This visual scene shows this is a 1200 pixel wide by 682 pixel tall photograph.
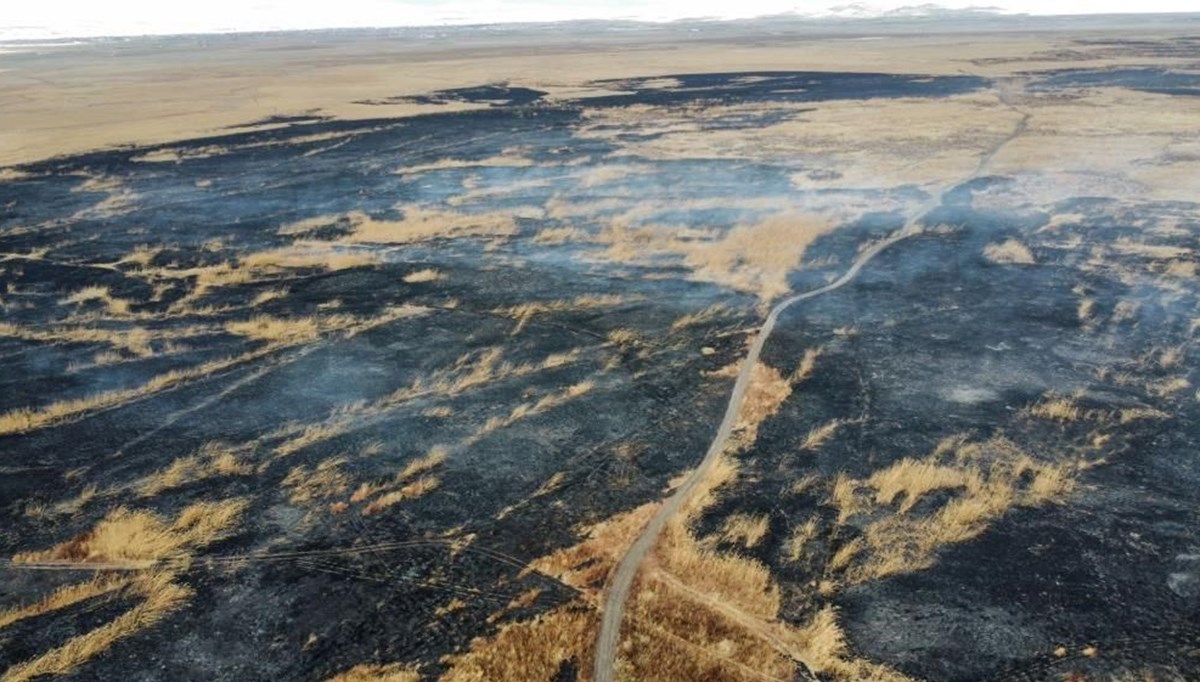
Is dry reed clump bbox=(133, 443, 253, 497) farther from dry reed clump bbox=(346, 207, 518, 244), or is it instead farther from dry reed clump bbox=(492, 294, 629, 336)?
dry reed clump bbox=(346, 207, 518, 244)

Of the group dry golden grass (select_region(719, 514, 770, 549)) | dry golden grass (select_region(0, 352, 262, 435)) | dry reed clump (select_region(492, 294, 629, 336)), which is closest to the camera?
dry golden grass (select_region(719, 514, 770, 549))

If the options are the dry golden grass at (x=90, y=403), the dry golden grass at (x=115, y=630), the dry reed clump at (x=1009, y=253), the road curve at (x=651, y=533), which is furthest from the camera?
the dry reed clump at (x=1009, y=253)

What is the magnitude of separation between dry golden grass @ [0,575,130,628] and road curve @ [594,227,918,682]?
18.2 ft

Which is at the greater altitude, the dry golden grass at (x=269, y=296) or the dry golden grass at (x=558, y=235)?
the dry golden grass at (x=558, y=235)

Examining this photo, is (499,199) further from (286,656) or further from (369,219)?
(286,656)

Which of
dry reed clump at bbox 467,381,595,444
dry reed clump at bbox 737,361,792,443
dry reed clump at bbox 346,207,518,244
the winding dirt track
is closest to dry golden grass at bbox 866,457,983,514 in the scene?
dry reed clump at bbox 737,361,792,443

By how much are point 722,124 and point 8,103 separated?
197 ft

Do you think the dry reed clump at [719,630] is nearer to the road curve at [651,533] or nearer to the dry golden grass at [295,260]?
the road curve at [651,533]

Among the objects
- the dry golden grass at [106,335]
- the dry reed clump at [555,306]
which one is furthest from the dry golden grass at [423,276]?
the dry golden grass at [106,335]

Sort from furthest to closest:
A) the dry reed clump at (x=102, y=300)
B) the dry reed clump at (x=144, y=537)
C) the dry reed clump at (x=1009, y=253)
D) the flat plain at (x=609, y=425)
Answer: the dry reed clump at (x=1009, y=253) < the dry reed clump at (x=102, y=300) < the dry reed clump at (x=144, y=537) < the flat plain at (x=609, y=425)

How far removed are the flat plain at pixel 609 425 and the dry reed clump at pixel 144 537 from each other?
0.17ft

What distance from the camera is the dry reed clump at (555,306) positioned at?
18.1 m

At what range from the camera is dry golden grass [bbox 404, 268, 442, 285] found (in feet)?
67.5

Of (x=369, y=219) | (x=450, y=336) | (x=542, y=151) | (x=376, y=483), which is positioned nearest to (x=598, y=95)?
(x=542, y=151)
